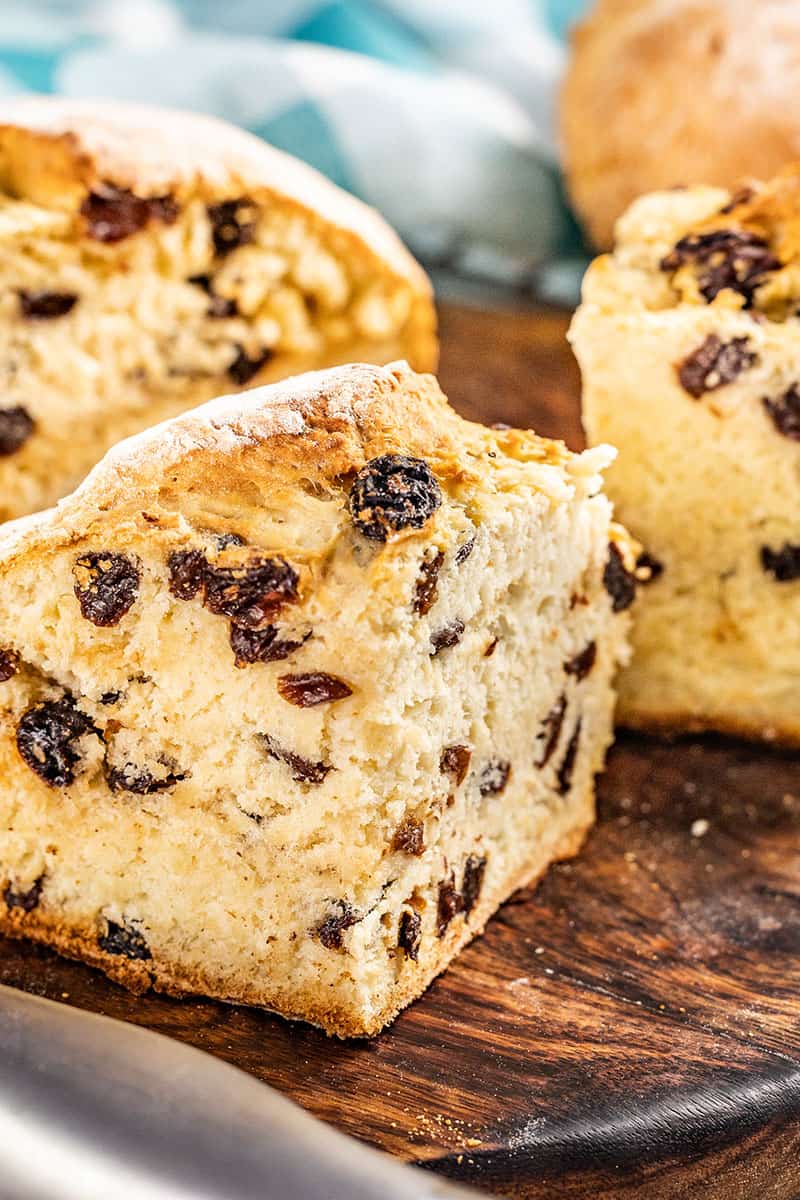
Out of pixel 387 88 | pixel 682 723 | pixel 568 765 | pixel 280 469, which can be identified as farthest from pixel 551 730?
pixel 387 88

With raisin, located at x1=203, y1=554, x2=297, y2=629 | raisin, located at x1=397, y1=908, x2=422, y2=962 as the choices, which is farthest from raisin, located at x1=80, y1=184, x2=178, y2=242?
raisin, located at x1=397, y1=908, x2=422, y2=962

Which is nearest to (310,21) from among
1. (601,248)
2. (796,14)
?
(601,248)

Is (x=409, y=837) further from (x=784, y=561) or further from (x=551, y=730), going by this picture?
(x=784, y=561)

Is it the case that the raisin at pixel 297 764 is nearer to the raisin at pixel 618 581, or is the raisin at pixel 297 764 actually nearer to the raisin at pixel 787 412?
the raisin at pixel 618 581

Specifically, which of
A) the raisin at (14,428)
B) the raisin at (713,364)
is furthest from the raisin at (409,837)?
the raisin at (14,428)

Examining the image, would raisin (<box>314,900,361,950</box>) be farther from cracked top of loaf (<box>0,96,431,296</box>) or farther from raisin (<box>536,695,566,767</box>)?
cracked top of loaf (<box>0,96,431,296</box>)

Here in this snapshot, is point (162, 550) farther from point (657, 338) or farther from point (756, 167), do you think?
point (756, 167)
